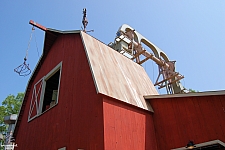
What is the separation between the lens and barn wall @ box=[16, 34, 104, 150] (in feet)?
16.1

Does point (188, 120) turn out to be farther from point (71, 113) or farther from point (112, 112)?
point (71, 113)

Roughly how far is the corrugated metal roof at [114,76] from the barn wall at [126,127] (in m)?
0.21

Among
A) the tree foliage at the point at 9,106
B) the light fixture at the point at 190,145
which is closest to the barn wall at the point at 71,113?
the light fixture at the point at 190,145

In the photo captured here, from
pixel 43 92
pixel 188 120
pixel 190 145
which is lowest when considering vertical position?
pixel 190 145

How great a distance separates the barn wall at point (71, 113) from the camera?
4.90 metres

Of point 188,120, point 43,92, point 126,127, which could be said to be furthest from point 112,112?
point 43,92

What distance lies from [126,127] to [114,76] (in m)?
1.54

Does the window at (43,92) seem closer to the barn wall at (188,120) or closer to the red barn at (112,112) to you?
the red barn at (112,112)

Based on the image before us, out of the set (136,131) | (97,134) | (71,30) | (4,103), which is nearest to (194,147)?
(136,131)

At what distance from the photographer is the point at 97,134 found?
4645 millimetres

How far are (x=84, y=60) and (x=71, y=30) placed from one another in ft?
6.04

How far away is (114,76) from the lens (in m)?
6.05

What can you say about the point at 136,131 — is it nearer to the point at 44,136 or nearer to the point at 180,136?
the point at 180,136

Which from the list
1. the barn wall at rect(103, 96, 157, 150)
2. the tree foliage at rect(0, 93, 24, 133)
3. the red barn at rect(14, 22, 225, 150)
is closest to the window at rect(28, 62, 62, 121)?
the red barn at rect(14, 22, 225, 150)
